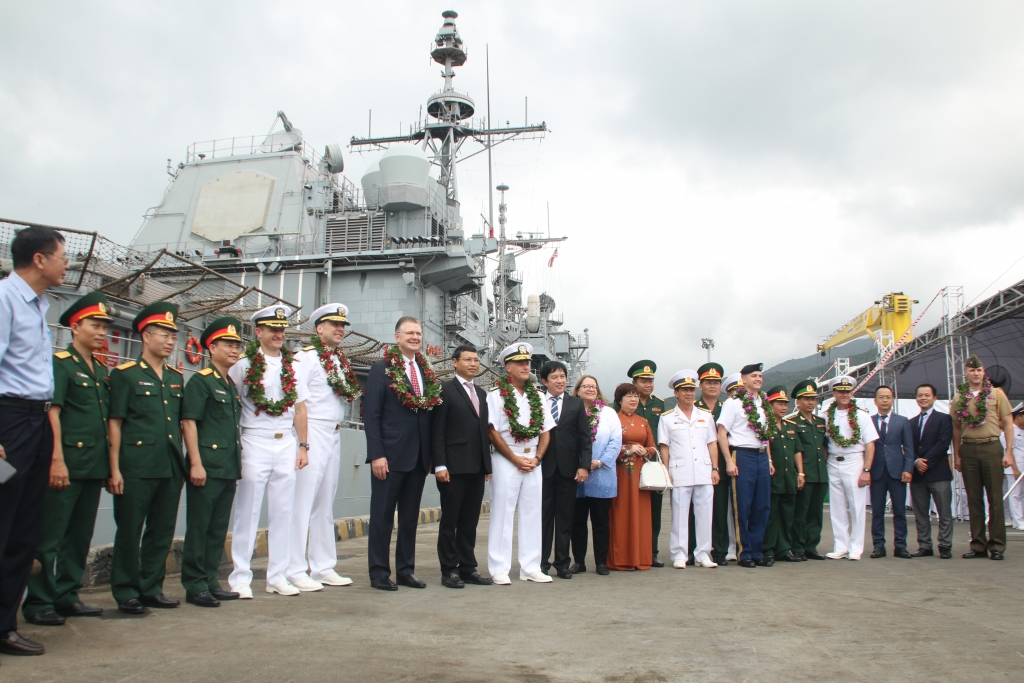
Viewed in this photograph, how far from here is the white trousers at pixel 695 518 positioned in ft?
Answer: 21.2

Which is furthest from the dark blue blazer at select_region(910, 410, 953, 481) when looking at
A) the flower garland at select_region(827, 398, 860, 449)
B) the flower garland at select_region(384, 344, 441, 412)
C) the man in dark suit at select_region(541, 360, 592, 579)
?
the flower garland at select_region(384, 344, 441, 412)

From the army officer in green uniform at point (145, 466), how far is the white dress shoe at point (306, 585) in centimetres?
82

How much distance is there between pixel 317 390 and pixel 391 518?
1025mm

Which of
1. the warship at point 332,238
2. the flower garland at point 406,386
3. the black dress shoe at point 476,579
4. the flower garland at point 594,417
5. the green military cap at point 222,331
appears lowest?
the black dress shoe at point 476,579

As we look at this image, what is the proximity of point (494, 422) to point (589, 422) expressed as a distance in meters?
0.94

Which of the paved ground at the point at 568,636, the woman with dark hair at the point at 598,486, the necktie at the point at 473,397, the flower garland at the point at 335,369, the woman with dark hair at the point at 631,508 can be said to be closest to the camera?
the paved ground at the point at 568,636

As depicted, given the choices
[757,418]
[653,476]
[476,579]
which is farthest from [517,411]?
[757,418]

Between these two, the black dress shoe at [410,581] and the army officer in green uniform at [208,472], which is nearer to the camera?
the army officer in green uniform at [208,472]

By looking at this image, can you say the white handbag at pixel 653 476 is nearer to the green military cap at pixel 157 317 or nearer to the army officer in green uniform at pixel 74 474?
the green military cap at pixel 157 317

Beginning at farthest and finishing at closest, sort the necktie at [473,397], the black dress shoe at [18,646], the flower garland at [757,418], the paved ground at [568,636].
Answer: the flower garland at [757,418] → the necktie at [473,397] → the black dress shoe at [18,646] → the paved ground at [568,636]

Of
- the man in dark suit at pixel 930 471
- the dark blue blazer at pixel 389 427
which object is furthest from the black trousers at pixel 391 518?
the man in dark suit at pixel 930 471

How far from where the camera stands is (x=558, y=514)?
19.3 ft

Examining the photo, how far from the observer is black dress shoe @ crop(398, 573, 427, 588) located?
5.01 metres

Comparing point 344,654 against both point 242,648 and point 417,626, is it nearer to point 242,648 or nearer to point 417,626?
point 242,648
